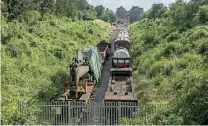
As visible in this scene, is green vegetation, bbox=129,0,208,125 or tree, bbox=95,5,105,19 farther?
tree, bbox=95,5,105,19

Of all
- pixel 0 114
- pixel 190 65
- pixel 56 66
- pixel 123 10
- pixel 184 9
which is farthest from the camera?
pixel 123 10

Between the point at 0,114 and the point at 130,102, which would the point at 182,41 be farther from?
the point at 0,114

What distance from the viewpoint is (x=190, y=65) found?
67.3ft

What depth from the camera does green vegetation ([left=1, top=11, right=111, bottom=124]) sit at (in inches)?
690

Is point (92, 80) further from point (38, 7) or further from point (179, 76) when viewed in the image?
point (38, 7)

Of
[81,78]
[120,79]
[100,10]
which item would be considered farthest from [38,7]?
[100,10]

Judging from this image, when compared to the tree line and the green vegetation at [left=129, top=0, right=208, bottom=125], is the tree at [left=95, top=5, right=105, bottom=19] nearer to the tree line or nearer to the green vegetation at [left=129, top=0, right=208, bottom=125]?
the tree line

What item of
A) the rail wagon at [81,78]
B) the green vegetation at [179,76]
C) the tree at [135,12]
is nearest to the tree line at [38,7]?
the rail wagon at [81,78]

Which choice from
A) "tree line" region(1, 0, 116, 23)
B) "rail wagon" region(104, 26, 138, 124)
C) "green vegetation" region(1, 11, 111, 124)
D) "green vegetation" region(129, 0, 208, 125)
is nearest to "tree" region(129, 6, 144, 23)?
"tree line" region(1, 0, 116, 23)

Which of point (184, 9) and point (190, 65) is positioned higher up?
point (184, 9)

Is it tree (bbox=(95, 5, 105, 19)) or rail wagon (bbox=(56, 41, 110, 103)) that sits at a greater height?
tree (bbox=(95, 5, 105, 19))

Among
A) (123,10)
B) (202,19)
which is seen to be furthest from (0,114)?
(123,10)

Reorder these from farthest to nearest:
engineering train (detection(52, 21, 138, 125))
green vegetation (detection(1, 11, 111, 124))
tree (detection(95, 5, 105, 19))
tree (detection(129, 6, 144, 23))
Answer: tree (detection(129, 6, 144, 23)) → tree (detection(95, 5, 105, 19)) → green vegetation (detection(1, 11, 111, 124)) → engineering train (detection(52, 21, 138, 125))

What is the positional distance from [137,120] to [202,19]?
21.2 metres
